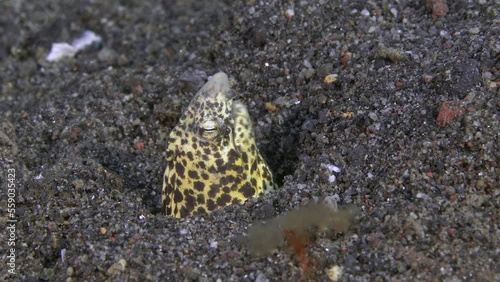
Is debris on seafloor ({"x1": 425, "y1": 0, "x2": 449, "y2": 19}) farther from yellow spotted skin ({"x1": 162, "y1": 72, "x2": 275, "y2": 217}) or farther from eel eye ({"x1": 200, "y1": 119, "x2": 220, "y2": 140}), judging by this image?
eel eye ({"x1": 200, "y1": 119, "x2": 220, "y2": 140})

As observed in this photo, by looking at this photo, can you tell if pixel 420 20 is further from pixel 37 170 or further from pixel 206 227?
pixel 37 170

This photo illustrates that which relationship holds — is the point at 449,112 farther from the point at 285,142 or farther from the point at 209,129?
the point at 209,129

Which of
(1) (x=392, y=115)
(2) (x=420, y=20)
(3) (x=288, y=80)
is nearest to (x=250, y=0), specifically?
(3) (x=288, y=80)

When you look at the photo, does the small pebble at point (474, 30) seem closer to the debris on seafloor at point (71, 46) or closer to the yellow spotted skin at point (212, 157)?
the yellow spotted skin at point (212, 157)

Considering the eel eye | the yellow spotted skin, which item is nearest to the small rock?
the yellow spotted skin

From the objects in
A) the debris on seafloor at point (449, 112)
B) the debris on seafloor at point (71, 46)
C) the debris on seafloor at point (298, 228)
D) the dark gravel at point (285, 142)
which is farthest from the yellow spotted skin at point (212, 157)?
the debris on seafloor at point (71, 46)

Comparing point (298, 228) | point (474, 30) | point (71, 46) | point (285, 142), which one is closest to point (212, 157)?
point (298, 228)
